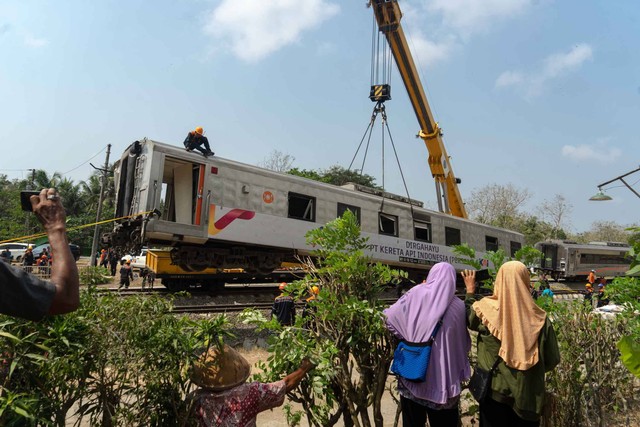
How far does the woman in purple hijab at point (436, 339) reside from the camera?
2.60 meters

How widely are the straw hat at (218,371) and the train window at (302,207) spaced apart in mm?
8678

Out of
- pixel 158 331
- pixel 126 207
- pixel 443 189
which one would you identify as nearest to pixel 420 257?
pixel 443 189

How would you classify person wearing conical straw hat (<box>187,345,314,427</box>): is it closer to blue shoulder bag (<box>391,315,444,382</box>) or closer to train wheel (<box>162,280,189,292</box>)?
blue shoulder bag (<box>391,315,444,382</box>)

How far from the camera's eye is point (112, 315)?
2254mm

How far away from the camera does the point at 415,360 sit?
2.59 m

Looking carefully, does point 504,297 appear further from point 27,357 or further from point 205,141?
point 205,141

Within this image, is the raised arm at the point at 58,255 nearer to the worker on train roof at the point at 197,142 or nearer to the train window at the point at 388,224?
the worker on train roof at the point at 197,142

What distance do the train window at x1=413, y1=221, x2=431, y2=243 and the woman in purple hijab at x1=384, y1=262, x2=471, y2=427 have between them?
1137cm

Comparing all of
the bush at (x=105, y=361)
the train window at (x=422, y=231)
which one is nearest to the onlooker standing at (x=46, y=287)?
the bush at (x=105, y=361)

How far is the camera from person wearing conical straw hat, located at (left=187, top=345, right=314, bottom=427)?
220 cm

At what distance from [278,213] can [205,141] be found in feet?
7.98

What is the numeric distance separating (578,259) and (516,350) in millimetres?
28950

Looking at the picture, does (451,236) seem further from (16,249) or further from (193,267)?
(16,249)

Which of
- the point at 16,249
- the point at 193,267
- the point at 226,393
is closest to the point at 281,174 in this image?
the point at 193,267
